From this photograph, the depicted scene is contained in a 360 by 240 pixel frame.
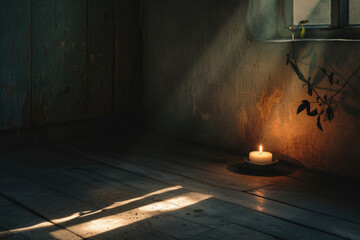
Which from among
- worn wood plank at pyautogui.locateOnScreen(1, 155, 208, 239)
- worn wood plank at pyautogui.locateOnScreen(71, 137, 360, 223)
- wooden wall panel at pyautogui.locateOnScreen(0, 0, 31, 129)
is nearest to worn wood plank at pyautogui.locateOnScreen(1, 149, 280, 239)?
worn wood plank at pyautogui.locateOnScreen(1, 155, 208, 239)

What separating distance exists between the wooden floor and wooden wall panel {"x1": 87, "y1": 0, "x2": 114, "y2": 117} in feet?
1.54

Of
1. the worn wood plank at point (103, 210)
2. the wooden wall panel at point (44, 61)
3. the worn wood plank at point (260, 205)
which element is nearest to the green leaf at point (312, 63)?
the worn wood plank at point (260, 205)

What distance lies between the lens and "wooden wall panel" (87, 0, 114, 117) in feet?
10.0

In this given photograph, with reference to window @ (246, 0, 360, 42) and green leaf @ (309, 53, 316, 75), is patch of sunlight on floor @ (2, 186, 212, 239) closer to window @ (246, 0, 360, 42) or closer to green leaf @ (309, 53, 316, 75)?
green leaf @ (309, 53, 316, 75)

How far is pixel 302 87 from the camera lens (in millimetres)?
2414

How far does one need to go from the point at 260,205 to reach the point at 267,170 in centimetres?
50

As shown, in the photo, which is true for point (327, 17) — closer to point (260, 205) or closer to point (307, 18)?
point (307, 18)

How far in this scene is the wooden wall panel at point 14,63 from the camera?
268 cm

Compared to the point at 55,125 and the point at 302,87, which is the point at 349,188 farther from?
the point at 55,125

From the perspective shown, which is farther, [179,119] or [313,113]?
[179,119]

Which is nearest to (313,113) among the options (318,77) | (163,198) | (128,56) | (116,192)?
(318,77)

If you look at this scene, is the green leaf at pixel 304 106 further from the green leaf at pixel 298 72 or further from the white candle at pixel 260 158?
the white candle at pixel 260 158

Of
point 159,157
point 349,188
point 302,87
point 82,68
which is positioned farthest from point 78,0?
point 349,188

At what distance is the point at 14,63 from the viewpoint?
8.97 feet
